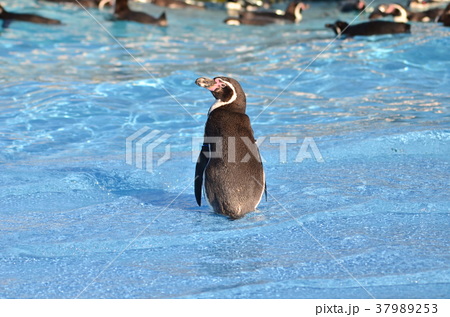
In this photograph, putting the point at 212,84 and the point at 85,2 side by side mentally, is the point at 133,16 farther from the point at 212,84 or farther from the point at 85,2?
the point at 212,84

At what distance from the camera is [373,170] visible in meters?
5.54

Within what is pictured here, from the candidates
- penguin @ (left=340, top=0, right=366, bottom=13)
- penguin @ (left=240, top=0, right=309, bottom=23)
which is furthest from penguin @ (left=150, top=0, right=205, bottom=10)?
penguin @ (left=340, top=0, right=366, bottom=13)

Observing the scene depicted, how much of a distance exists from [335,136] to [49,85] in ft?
13.4

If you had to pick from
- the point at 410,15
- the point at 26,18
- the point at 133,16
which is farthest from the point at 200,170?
the point at 410,15

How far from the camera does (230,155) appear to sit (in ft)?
14.2

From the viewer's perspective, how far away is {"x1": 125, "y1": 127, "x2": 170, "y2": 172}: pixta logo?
595 cm

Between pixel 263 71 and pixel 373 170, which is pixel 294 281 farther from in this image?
pixel 263 71

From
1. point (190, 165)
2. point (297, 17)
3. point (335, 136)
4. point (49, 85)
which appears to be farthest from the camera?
point (297, 17)

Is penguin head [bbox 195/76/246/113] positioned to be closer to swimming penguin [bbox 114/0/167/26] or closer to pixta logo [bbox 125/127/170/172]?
pixta logo [bbox 125/127/170/172]

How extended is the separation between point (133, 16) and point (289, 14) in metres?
3.53

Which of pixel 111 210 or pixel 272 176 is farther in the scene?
pixel 272 176

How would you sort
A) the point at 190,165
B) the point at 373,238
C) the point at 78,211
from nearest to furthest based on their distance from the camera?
the point at 373,238 < the point at 78,211 < the point at 190,165
